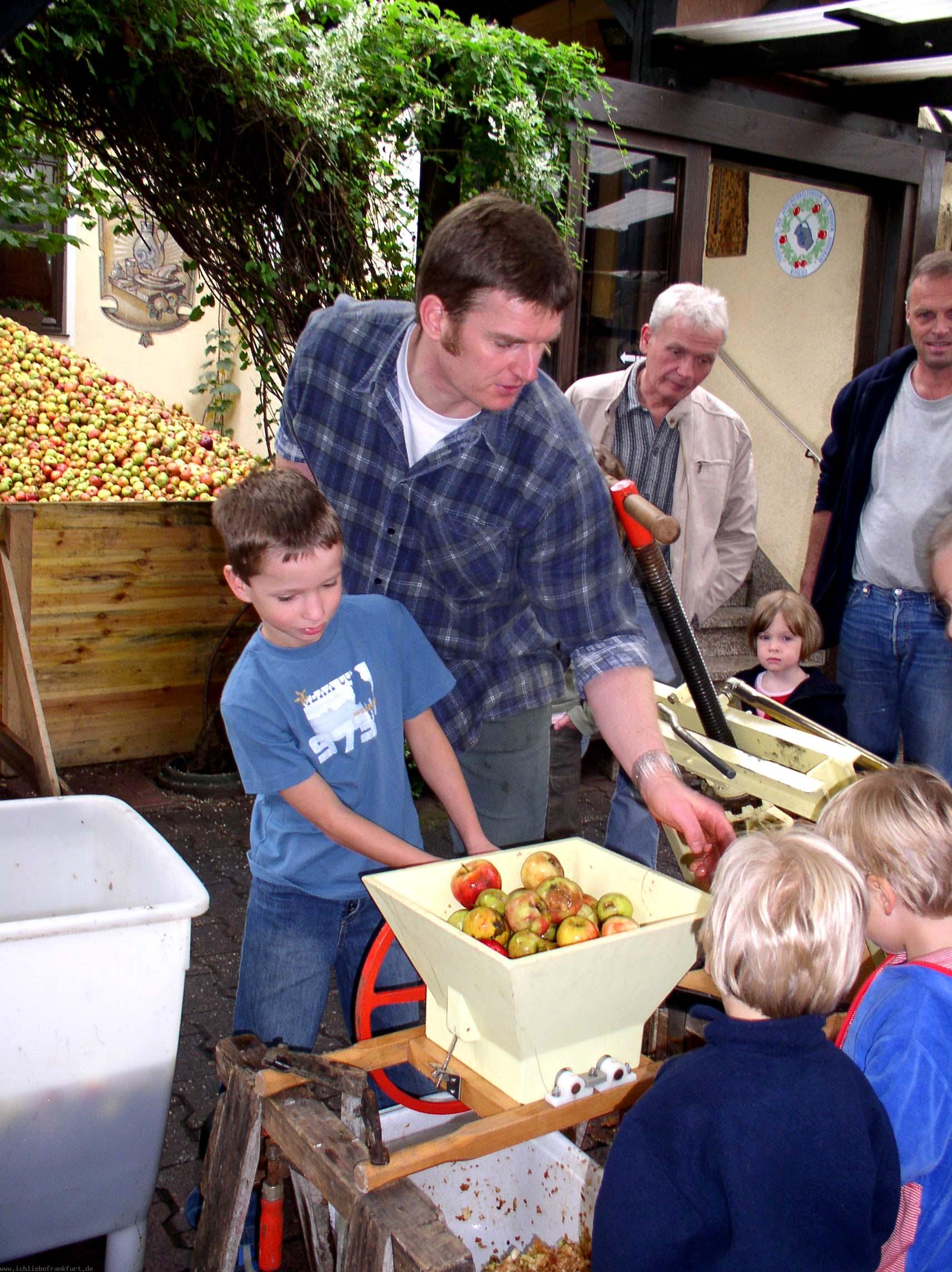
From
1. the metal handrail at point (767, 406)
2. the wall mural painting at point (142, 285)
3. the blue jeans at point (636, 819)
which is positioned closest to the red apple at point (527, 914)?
the blue jeans at point (636, 819)

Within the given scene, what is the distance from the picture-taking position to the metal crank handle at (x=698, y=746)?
226cm

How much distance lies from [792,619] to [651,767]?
1.69 meters

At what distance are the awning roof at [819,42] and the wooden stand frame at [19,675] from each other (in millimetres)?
3789

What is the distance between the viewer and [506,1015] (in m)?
1.43

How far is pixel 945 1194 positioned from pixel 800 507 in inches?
249

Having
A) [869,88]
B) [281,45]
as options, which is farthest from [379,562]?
[869,88]

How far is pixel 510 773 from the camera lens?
96.7 inches

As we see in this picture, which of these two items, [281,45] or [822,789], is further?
[281,45]

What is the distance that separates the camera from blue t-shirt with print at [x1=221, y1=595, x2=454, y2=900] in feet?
6.34

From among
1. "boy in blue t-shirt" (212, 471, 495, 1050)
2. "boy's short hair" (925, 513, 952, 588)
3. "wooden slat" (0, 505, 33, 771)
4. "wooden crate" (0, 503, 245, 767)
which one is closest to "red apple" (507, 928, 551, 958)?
"boy in blue t-shirt" (212, 471, 495, 1050)

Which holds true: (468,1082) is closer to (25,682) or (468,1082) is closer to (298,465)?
(298,465)

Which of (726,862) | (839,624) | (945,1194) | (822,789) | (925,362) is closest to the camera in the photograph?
(726,862)

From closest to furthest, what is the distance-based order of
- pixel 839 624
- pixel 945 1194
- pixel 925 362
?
1. pixel 945 1194
2. pixel 925 362
3. pixel 839 624

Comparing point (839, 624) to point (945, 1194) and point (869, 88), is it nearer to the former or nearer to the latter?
point (945, 1194)
